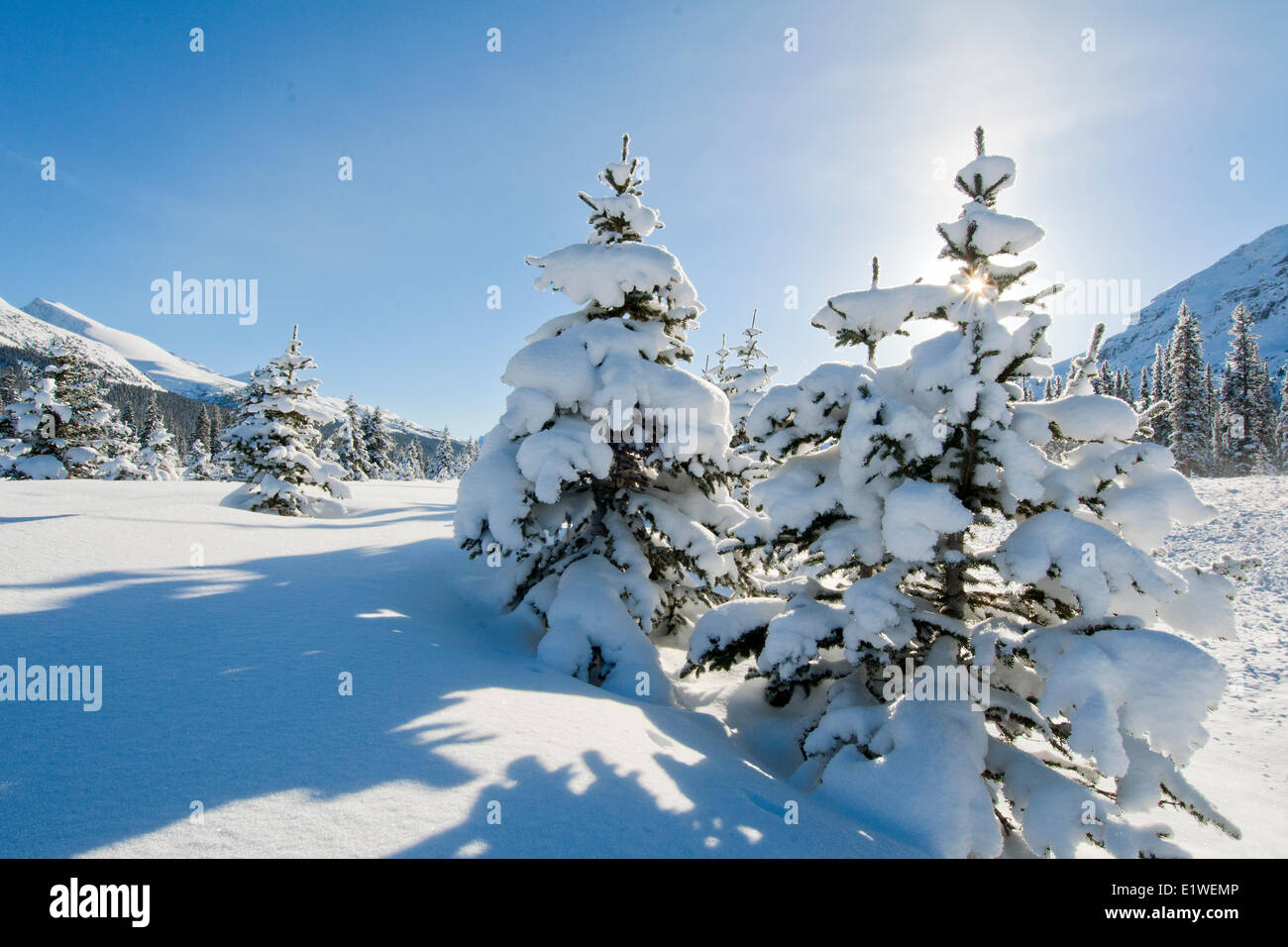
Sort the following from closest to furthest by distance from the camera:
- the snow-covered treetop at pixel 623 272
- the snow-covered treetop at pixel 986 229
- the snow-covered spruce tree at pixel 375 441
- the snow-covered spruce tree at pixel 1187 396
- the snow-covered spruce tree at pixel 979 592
Answer: 1. the snow-covered spruce tree at pixel 979 592
2. the snow-covered treetop at pixel 986 229
3. the snow-covered treetop at pixel 623 272
4. the snow-covered spruce tree at pixel 1187 396
5. the snow-covered spruce tree at pixel 375 441

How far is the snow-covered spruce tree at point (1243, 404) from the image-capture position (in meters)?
48.7

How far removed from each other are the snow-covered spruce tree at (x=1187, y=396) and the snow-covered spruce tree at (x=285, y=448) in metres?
59.4

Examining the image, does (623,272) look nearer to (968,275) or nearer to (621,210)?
(621,210)

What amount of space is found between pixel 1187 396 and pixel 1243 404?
8589 millimetres

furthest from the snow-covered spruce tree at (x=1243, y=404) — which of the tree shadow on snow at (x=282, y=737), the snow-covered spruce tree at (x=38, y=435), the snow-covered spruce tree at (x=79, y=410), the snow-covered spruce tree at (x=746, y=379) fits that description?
the snow-covered spruce tree at (x=38, y=435)

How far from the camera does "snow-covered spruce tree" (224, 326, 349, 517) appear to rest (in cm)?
1884

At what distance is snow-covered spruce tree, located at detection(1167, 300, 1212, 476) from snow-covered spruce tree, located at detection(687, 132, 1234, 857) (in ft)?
179

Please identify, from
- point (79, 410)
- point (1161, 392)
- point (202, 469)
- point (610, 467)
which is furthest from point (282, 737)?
point (1161, 392)

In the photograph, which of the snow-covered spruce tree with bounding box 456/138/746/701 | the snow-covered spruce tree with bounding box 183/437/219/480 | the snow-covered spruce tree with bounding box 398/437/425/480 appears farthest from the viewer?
the snow-covered spruce tree with bounding box 398/437/425/480

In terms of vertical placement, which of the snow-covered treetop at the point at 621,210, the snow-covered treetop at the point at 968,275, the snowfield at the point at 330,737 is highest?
the snow-covered treetop at the point at 621,210

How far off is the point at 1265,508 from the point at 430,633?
33.2 metres

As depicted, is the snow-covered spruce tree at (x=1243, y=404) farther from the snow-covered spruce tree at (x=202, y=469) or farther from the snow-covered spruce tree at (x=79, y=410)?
the snow-covered spruce tree at (x=202, y=469)

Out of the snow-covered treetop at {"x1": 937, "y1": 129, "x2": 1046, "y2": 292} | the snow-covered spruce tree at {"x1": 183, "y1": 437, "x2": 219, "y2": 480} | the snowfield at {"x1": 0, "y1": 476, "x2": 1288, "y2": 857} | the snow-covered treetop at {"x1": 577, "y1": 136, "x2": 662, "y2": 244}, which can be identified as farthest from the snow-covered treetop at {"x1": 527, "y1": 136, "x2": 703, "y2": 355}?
the snow-covered spruce tree at {"x1": 183, "y1": 437, "x2": 219, "y2": 480}

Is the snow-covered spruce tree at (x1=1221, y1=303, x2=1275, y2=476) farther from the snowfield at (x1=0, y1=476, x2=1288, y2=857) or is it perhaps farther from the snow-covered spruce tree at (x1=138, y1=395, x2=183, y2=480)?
the snow-covered spruce tree at (x1=138, y1=395, x2=183, y2=480)
